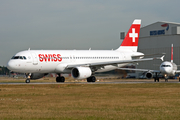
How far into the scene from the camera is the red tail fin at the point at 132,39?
54375 millimetres

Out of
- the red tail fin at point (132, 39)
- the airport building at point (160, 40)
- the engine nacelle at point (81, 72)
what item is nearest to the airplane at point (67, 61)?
the engine nacelle at point (81, 72)

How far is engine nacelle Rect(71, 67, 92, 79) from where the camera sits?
1724 inches

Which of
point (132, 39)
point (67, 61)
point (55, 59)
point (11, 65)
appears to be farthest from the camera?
point (132, 39)

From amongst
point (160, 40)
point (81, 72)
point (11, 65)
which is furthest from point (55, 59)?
point (160, 40)

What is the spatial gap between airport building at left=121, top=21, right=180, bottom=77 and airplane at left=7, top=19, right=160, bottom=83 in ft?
129

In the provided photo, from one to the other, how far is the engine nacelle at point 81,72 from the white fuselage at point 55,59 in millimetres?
1702

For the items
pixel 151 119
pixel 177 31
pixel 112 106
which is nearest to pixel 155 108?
pixel 112 106

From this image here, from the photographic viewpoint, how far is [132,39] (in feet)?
180

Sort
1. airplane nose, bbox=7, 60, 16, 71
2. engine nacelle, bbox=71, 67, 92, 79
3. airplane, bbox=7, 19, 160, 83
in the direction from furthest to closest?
engine nacelle, bbox=71, 67, 92, 79 → airplane, bbox=7, 19, 160, 83 → airplane nose, bbox=7, 60, 16, 71

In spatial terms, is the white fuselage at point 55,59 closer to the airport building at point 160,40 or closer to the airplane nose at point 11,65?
the airplane nose at point 11,65

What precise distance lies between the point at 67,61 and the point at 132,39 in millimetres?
13375

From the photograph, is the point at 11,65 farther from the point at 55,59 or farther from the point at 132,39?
the point at 132,39

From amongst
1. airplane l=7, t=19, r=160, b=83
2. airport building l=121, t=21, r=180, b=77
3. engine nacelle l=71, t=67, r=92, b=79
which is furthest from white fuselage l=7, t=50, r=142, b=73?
airport building l=121, t=21, r=180, b=77

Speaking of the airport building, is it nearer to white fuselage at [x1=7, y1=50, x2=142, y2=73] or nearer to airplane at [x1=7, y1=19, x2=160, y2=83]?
airplane at [x1=7, y1=19, x2=160, y2=83]
